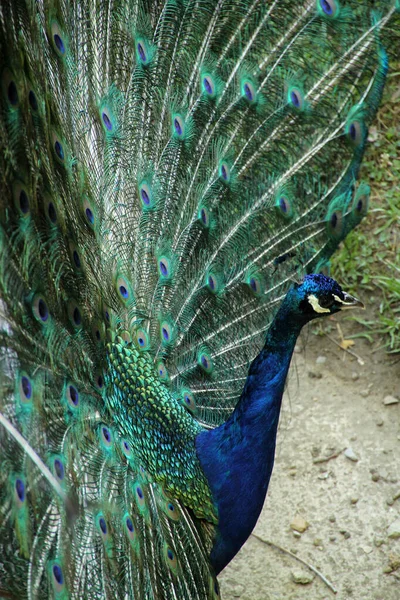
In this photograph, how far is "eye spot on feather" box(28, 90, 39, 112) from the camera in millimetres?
1600

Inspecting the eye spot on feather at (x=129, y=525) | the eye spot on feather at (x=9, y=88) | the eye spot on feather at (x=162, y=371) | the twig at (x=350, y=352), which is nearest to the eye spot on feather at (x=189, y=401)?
the eye spot on feather at (x=162, y=371)

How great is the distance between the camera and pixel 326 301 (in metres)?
2.06

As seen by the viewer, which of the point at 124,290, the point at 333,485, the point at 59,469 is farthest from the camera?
the point at 333,485

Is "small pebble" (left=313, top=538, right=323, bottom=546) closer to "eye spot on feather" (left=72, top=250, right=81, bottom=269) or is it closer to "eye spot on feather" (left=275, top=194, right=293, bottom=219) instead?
"eye spot on feather" (left=275, top=194, right=293, bottom=219)

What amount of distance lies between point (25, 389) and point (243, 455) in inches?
27.7

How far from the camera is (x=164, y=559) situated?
193 centimetres

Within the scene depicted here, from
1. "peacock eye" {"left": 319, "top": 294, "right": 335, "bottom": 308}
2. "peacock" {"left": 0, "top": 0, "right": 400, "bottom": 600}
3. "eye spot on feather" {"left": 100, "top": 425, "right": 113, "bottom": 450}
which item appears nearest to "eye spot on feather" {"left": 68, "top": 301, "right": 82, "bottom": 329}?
"peacock" {"left": 0, "top": 0, "right": 400, "bottom": 600}

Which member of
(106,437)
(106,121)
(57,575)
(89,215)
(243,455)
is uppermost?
(106,121)

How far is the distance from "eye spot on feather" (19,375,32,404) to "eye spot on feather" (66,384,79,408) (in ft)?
0.58

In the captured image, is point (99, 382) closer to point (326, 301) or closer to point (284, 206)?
point (326, 301)

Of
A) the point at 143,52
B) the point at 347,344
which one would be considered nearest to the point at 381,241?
the point at 347,344

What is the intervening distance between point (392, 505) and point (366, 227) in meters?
1.20

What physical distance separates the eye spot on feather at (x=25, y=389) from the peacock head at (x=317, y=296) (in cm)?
70

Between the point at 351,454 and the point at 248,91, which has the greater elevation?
the point at 248,91
